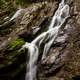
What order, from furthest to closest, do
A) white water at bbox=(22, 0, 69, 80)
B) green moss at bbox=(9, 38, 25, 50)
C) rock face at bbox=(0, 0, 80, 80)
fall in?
white water at bbox=(22, 0, 69, 80) < green moss at bbox=(9, 38, 25, 50) < rock face at bbox=(0, 0, 80, 80)

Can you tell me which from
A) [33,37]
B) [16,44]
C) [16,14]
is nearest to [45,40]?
[33,37]

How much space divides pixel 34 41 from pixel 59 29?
1.52 m

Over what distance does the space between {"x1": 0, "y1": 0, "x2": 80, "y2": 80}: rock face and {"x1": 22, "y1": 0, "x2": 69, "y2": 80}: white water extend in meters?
0.24

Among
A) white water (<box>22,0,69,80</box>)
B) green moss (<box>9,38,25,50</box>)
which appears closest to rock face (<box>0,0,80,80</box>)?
green moss (<box>9,38,25,50</box>)

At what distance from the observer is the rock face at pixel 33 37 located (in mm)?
9413

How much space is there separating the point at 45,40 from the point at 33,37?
70 centimetres

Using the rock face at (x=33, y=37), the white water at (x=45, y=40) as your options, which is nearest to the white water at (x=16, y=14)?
the rock face at (x=33, y=37)

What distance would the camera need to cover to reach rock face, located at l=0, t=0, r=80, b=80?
9.41 metres

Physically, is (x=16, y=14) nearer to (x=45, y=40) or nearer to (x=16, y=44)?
(x=45, y=40)

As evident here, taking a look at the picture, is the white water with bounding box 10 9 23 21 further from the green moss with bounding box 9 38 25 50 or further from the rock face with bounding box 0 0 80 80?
the green moss with bounding box 9 38 25 50

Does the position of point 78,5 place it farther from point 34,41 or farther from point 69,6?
point 34,41

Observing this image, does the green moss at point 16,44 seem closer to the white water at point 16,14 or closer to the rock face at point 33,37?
the rock face at point 33,37

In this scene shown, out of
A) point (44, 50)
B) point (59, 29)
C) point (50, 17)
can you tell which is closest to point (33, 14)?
point (50, 17)

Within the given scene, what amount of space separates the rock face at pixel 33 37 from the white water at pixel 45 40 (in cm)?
24
